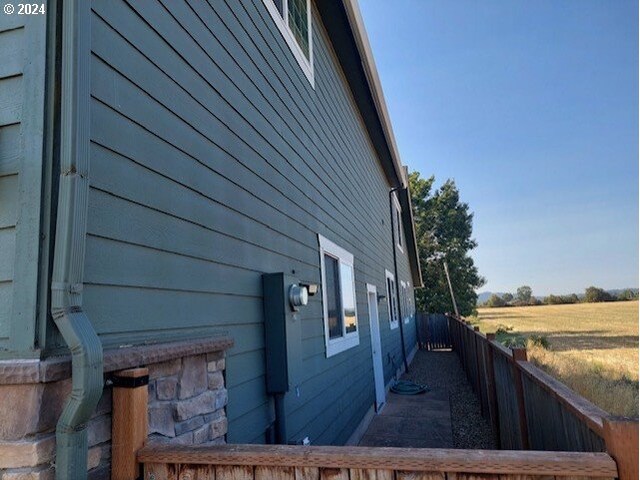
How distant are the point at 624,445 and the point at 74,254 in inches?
71.5

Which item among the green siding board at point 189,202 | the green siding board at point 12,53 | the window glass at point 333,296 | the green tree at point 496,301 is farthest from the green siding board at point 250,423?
the green tree at point 496,301

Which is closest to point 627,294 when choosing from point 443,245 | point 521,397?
point 443,245

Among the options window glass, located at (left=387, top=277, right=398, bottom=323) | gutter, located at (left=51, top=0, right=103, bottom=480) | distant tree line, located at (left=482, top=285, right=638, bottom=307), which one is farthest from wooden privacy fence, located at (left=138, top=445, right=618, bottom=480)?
distant tree line, located at (left=482, top=285, right=638, bottom=307)

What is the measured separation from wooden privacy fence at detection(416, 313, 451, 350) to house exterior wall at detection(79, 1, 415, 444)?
43.6ft

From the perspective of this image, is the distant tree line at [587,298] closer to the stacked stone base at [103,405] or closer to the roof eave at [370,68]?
the roof eave at [370,68]

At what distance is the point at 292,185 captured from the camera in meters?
4.16

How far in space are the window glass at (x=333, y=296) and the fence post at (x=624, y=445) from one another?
3888 millimetres

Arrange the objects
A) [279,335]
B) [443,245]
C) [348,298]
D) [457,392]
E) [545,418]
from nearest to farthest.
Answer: [545,418] → [279,335] → [348,298] → [457,392] → [443,245]

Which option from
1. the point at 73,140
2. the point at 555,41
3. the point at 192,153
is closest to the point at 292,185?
the point at 192,153

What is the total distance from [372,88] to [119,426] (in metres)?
7.28

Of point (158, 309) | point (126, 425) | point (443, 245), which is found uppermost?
point (443, 245)

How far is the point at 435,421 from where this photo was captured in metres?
6.52

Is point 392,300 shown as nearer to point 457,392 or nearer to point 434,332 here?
point 457,392

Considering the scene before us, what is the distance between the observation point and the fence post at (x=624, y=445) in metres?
1.25
